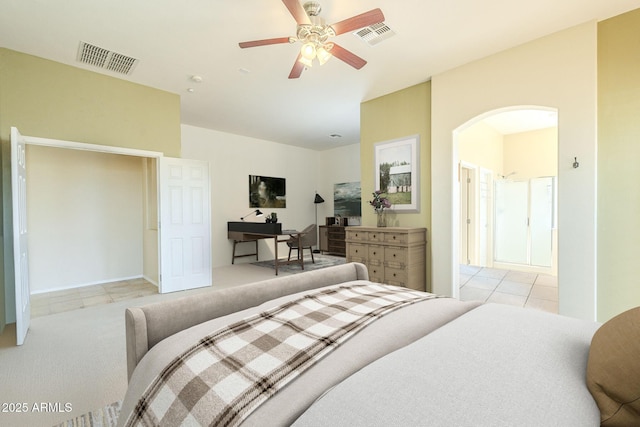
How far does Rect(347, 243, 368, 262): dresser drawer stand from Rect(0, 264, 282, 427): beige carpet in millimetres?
2854

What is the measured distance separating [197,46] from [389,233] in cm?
312

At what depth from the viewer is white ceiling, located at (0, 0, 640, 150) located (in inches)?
96.7

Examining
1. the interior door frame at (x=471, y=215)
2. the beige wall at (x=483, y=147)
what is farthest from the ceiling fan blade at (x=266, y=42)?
the interior door frame at (x=471, y=215)

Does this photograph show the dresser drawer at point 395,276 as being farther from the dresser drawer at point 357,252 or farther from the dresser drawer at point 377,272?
the dresser drawer at point 357,252

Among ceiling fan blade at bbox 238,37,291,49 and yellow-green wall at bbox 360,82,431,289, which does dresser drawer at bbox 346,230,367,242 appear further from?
ceiling fan blade at bbox 238,37,291,49

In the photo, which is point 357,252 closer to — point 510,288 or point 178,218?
point 510,288

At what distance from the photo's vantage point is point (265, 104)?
15.3 ft

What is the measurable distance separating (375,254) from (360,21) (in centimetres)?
272

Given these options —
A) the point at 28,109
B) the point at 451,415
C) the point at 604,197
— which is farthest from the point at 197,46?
the point at 604,197

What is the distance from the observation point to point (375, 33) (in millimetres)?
2816

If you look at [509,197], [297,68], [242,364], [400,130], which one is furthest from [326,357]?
[509,197]

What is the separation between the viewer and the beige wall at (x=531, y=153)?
235 inches

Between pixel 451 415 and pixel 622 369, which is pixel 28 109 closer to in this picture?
pixel 451 415

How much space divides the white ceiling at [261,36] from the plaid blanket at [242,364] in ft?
8.27
